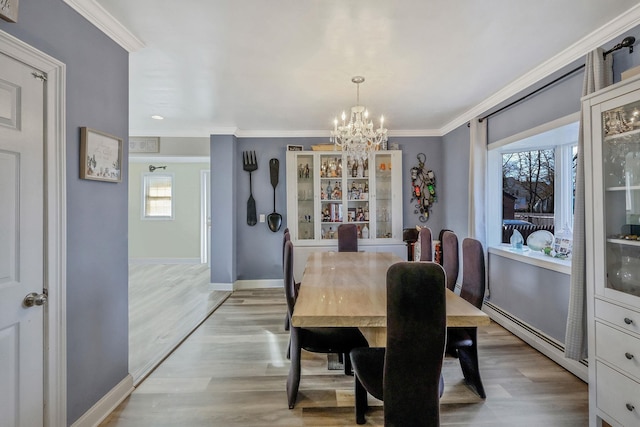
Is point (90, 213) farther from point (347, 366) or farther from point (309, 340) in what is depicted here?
point (347, 366)

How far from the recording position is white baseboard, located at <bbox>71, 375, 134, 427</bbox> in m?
1.68

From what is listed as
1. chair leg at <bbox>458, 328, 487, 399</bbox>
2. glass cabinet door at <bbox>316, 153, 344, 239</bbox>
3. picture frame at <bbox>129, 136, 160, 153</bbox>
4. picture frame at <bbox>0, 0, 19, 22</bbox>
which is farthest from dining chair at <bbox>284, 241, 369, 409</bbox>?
picture frame at <bbox>129, 136, 160, 153</bbox>

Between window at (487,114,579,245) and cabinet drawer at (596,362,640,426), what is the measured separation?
1668 millimetres

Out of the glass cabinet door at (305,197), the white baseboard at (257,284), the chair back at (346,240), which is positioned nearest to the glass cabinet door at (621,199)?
the chair back at (346,240)

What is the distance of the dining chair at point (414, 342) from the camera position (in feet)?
3.45

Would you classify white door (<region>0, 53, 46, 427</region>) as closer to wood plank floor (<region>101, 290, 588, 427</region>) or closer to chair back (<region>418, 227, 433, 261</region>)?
wood plank floor (<region>101, 290, 588, 427</region>)

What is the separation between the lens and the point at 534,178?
10.5ft

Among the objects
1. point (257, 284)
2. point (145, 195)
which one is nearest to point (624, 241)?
point (257, 284)

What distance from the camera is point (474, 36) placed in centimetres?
201

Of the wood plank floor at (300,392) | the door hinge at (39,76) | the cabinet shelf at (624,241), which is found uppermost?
the door hinge at (39,76)

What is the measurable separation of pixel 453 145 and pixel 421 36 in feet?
8.69

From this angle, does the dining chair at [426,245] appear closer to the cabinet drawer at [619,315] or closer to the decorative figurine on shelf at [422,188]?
the cabinet drawer at [619,315]

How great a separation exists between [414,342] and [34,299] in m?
1.73

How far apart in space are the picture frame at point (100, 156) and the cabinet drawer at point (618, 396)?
10.1 ft
